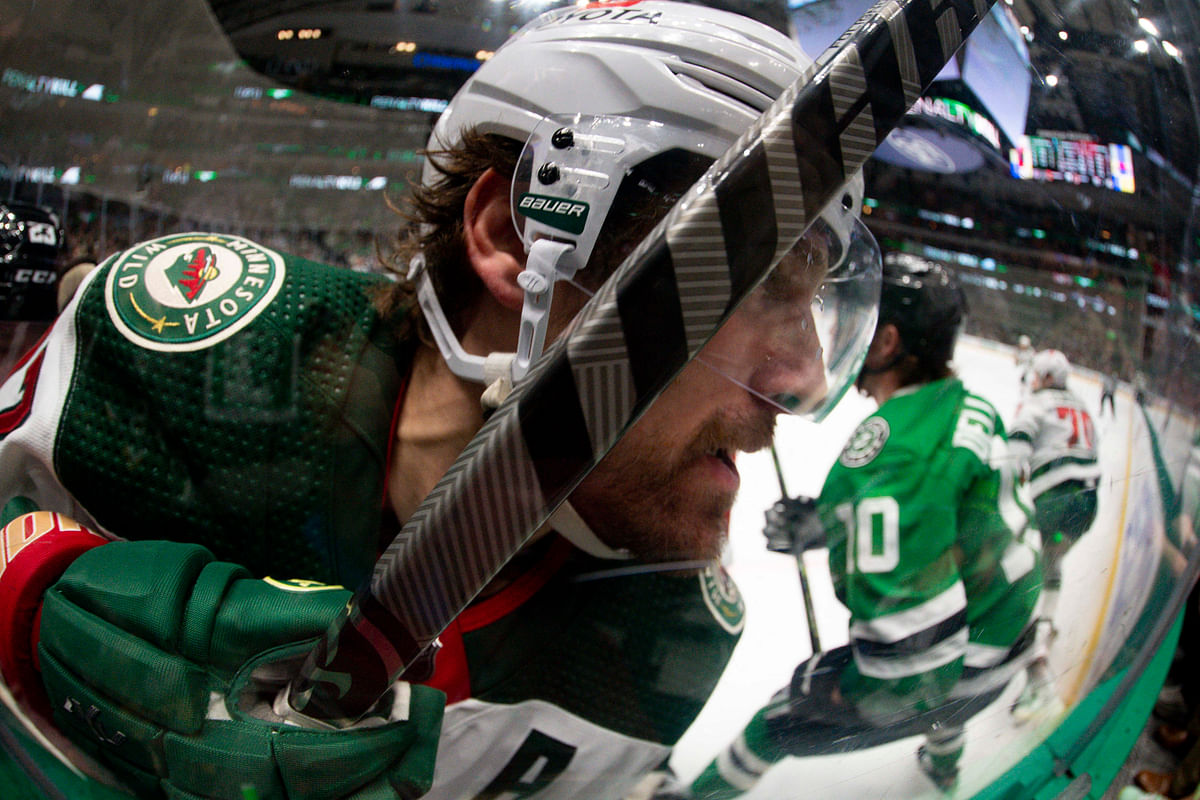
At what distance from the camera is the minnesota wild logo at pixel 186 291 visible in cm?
69

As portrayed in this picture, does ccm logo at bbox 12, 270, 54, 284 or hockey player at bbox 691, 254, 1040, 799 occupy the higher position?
hockey player at bbox 691, 254, 1040, 799

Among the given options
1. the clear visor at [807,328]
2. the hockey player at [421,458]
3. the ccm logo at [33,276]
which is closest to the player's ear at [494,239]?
the hockey player at [421,458]

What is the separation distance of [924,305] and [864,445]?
361 mm

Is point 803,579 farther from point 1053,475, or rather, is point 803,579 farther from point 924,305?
point 924,305

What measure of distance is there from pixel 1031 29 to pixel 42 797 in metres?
0.93

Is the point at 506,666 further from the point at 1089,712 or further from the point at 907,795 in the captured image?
the point at 1089,712

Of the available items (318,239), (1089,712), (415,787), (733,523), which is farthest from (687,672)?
(318,239)

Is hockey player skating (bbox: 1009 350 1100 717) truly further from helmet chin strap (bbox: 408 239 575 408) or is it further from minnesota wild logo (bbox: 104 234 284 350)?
minnesota wild logo (bbox: 104 234 284 350)

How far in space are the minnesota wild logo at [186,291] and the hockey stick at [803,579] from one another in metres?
0.48

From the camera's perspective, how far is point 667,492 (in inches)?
24.8

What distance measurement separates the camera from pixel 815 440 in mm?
614

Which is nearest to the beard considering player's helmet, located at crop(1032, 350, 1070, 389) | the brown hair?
the brown hair

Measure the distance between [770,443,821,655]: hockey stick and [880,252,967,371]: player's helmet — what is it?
26 centimetres

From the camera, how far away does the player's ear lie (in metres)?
0.68
